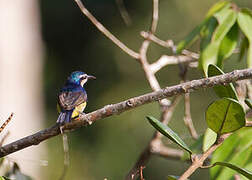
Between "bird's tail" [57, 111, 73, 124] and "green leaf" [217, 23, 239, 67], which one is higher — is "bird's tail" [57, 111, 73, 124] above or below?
below

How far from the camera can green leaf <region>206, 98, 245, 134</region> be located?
1490mm

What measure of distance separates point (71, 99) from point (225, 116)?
1.79 m

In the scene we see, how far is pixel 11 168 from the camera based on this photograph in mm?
2090

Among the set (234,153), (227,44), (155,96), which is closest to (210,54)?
(227,44)

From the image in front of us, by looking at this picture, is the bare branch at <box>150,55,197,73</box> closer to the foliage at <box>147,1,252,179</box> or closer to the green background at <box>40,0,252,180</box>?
the foliage at <box>147,1,252,179</box>

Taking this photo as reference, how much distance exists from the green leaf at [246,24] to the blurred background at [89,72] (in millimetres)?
5847

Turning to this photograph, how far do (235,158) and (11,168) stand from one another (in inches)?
34.7

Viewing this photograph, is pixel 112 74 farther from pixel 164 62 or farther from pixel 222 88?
pixel 222 88

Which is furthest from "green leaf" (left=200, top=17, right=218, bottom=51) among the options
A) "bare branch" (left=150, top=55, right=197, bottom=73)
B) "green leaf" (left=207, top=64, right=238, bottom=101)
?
"green leaf" (left=207, top=64, right=238, bottom=101)

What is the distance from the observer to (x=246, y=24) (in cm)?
254

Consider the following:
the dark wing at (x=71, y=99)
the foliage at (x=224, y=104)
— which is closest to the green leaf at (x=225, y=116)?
the foliage at (x=224, y=104)

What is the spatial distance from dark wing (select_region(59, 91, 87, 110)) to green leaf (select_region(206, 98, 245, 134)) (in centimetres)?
154

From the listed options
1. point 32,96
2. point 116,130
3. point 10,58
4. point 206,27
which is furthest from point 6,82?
point 206,27

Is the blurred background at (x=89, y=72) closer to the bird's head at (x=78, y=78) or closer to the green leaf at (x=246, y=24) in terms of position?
the bird's head at (x=78, y=78)
